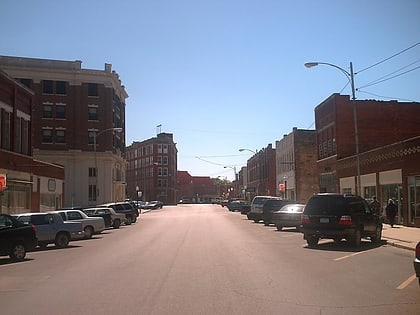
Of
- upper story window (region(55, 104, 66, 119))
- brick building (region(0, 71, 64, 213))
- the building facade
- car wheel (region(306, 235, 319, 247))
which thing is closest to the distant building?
the building facade

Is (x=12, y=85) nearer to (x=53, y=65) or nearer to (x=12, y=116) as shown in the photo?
(x=12, y=116)

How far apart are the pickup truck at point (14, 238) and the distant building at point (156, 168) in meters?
113

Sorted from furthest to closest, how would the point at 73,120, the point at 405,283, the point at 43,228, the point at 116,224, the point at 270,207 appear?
the point at 73,120 < the point at 116,224 < the point at 270,207 < the point at 43,228 < the point at 405,283

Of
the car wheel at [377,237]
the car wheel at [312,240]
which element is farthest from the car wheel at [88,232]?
the car wheel at [377,237]

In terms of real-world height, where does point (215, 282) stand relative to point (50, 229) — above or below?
below

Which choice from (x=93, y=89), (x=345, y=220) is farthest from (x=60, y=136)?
(x=345, y=220)

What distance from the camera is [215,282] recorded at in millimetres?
12062

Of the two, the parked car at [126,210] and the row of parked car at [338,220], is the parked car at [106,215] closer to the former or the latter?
the parked car at [126,210]

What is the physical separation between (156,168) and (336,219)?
11761cm

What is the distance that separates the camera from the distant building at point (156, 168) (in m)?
137

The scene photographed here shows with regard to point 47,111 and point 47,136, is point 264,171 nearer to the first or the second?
point 47,136

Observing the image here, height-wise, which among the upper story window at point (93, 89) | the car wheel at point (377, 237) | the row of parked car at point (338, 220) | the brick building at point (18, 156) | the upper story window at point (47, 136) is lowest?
the car wheel at point (377, 237)

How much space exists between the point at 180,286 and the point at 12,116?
102 feet

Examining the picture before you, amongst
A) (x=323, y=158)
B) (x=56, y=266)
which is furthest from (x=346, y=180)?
(x=56, y=266)
